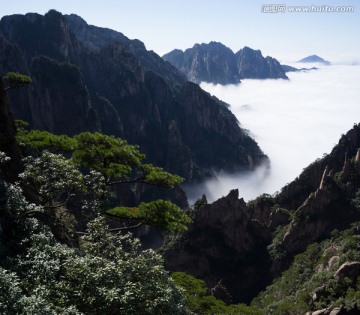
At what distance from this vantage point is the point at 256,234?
388ft

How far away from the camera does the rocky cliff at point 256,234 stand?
358ft

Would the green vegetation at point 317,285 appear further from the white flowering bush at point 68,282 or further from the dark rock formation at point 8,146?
the dark rock formation at point 8,146

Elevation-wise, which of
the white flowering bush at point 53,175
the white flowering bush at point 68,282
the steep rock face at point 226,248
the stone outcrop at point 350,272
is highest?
the white flowering bush at point 53,175

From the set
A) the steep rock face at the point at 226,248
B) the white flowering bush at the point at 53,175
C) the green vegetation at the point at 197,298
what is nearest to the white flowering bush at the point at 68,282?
the white flowering bush at the point at 53,175

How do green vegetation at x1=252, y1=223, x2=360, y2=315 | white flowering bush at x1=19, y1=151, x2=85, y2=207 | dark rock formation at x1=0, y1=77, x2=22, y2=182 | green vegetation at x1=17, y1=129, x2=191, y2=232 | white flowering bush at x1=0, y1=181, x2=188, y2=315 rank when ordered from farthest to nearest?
1. green vegetation at x1=252, y1=223, x2=360, y2=315
2. dark rock formation at x1=0, y1=77, x2=22, y2=182
3. green vegetation at x1=17, y1=129, x2=191, y2=232
4. white flowering bush at x1=19, y1=151, x2=85, y2=207
5. white flowering bush at x1=0, y1=181, x2=188, y2=315

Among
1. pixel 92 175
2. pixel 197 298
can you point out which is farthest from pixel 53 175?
pixel 197 298

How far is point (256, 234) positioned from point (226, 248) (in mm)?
10630

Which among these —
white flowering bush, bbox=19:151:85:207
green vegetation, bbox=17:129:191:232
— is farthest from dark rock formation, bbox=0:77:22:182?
white flowering bush, bbox=19:151:85:207

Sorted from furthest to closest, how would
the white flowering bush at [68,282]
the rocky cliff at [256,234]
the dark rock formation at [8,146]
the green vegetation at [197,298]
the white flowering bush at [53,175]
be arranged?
the rocky cliff at [256,234]
the green vegetation at [197,298]
the dark rock formation at [8,146]
the white flowering bush at [53,175]
the white flowering bush at [68,282]

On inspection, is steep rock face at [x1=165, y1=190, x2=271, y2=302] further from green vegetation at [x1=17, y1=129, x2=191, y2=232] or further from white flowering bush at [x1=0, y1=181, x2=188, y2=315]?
white flowering bush at [x1=0, y1=181, x2=188, y2=315]

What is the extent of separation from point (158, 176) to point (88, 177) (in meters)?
5.81

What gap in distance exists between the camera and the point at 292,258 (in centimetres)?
10700

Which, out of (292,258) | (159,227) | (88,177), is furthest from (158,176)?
(292,258)

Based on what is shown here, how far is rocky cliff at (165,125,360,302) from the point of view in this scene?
358ft
